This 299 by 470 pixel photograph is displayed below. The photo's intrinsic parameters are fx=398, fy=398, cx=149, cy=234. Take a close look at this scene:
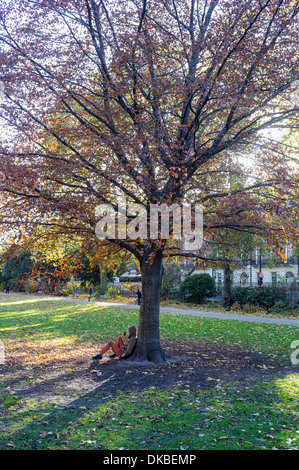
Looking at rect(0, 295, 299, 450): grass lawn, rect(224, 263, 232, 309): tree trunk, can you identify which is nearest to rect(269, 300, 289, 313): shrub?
rect(224, 263, 232, 309): tree trunk

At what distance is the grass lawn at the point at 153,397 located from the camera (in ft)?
15.5

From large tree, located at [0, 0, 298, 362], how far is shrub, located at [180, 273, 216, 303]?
17615 mm

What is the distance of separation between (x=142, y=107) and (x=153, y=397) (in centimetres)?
565

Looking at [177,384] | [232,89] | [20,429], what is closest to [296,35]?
[232,89]

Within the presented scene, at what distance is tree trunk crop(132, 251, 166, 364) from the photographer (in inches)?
363

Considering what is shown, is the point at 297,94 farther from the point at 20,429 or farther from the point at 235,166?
the point at 20,429

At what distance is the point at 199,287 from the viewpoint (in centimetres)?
2666

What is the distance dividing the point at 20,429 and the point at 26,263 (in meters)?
42.2

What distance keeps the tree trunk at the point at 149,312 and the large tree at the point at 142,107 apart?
0.08 feet

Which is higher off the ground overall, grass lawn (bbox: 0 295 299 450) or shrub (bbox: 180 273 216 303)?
shrub (bbox: 180 273 216 303)

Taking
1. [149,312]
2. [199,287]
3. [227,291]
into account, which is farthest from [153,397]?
[199,287]

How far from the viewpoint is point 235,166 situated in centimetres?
1067

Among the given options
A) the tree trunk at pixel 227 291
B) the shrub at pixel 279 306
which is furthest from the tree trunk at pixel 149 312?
the tree trunk at pixel 227 291

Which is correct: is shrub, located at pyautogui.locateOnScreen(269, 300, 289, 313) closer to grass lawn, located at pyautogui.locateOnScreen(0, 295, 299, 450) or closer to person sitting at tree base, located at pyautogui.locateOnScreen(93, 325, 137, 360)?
grass lawn, located at pyautogui.locateOnScreen(0, 295, 299, 450)
